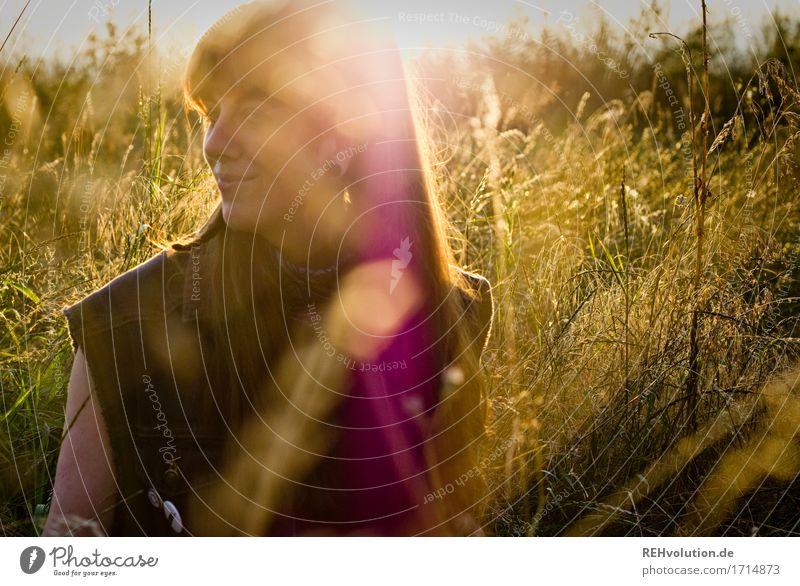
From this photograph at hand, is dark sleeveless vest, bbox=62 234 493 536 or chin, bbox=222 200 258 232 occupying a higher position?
chin, bbox=222 200 258 232

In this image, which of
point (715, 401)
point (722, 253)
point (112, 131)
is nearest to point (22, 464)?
point (112, 131)

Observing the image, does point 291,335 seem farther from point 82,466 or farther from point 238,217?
point 82,466

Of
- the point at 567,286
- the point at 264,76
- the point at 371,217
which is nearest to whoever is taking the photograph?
the point at 264,76

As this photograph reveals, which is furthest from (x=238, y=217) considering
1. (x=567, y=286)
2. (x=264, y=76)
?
(x=567, y=286)

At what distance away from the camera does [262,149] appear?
53.0 inches

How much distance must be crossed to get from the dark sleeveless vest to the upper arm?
0.05 ft

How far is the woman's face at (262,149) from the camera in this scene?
1347 millimetres

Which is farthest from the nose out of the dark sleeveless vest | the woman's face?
the dark sleeveless vest

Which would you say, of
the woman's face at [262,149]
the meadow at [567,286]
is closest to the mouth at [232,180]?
the woman's face at [262,149]

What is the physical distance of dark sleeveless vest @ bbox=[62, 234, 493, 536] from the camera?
4.50 ft

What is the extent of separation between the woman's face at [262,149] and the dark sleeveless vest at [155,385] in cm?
13

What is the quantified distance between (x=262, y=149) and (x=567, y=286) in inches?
35.0

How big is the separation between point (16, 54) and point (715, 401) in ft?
5.27

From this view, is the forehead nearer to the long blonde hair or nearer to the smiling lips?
the long blonde hair
